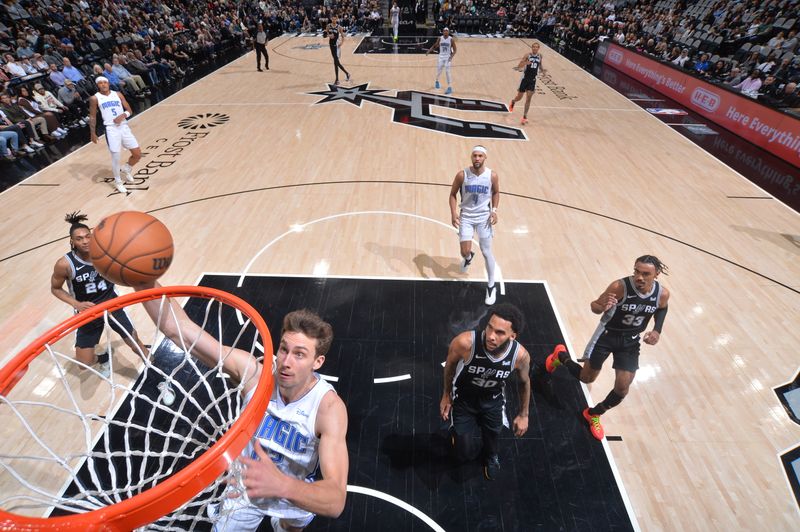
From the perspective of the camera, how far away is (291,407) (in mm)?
2240

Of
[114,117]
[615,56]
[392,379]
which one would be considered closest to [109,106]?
[114,117]

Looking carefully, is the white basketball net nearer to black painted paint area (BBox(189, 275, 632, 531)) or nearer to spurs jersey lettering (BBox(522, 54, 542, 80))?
black painted paint area (BBox(189, 275, 632, 531))

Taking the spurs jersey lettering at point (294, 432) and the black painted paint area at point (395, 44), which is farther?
the black painted paint area at point (395, 44)

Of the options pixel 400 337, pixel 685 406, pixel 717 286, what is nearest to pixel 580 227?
pixel 717 286

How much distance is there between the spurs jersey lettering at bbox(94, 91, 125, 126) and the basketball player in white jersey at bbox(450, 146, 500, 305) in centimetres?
564

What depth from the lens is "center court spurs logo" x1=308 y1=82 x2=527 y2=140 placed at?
10.4 metres

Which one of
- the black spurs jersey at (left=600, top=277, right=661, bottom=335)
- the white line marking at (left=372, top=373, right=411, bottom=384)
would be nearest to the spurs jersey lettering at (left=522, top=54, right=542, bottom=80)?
the black spurs jersey at (left=600, top=277, right=661, bottom=335)

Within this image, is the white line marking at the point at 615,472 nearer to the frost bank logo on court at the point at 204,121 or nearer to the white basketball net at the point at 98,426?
the white basketball net at the point at 98,426

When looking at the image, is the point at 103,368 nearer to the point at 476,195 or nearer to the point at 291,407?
the point at 291,407

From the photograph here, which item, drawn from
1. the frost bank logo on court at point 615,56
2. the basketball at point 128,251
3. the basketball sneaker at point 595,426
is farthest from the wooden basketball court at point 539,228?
the frost bank logo on court at point 615,56

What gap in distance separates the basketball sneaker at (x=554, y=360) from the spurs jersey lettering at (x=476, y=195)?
1.69 m

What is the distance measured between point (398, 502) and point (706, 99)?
43.6 ft

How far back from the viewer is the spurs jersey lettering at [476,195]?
15.9ft

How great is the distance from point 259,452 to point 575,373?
11.5 feet
